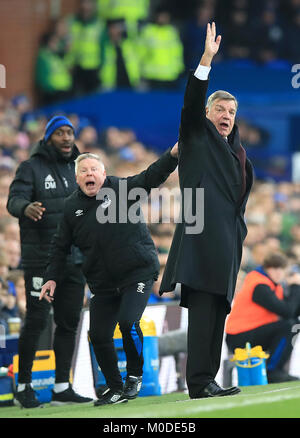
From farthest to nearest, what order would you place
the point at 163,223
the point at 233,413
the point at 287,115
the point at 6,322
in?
the point at 287,115
the point at 163,223
the point at 6,322
the point at 233,413

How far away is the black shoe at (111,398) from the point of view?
7.05m

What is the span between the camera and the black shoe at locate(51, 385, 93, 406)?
7.86m

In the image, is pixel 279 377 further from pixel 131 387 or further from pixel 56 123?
pixel 56 123

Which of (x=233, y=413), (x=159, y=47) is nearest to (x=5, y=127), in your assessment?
(x=159, y=47)

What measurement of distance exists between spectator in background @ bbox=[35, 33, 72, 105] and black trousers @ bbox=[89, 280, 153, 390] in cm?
1150

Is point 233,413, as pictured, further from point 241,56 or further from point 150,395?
point 241,56

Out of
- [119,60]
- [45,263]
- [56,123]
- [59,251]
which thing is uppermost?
[119,60]

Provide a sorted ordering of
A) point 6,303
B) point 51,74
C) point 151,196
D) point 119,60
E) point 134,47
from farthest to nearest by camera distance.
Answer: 1. point 51,74
2. point 134,47
3. point 119,60
4. point 151,196
5. point 6,303

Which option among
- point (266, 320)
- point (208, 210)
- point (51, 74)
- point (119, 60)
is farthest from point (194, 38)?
point (208, 210)

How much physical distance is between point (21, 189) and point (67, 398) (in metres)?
1.52

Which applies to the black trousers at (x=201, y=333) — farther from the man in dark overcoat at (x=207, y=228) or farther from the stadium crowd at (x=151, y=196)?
the stadium crowd at (x=151, y=196)

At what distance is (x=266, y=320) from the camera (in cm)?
966

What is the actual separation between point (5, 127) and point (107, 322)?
26.7ft

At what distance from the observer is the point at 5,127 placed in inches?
585
